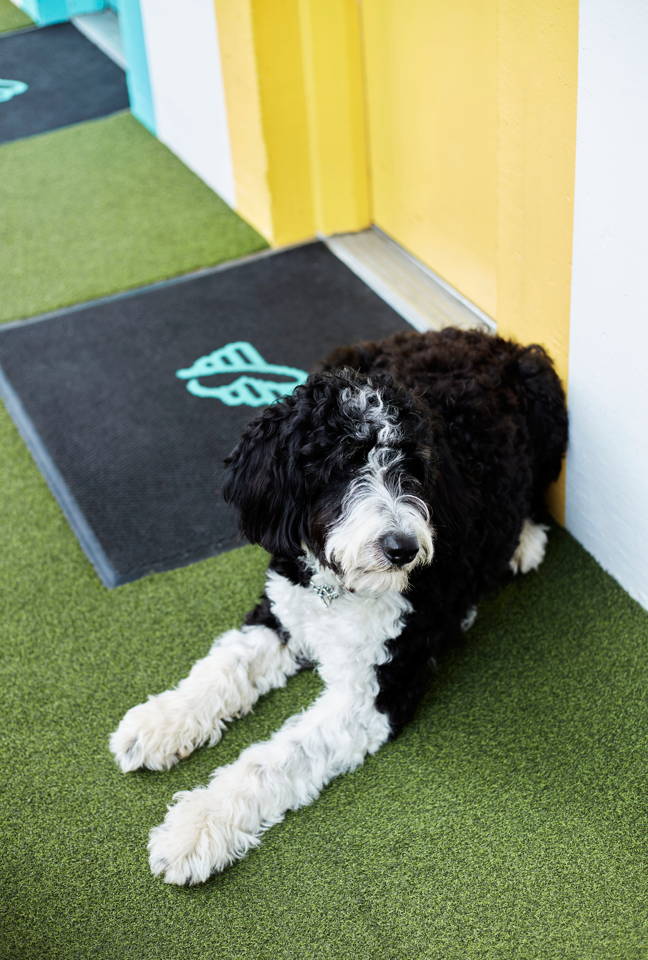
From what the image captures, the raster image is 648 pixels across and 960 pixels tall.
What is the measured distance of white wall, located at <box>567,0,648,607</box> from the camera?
7.03 feet

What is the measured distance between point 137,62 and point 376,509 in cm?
416

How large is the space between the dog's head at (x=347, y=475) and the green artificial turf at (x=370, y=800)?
0.58 meters

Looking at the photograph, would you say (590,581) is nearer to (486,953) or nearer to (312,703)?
(312,703)

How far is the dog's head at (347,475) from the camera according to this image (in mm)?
1944

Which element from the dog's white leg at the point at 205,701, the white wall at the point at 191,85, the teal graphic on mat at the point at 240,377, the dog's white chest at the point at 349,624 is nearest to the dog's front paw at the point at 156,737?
the dog's white leg at the point at 205,701

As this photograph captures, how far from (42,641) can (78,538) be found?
42 centimetres

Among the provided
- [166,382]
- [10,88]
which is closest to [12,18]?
[10,88]

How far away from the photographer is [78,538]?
3098mm

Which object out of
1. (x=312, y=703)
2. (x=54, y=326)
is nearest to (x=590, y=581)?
(x=312, y=703)

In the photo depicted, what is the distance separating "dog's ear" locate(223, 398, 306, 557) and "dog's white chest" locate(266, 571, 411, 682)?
8.8 inches

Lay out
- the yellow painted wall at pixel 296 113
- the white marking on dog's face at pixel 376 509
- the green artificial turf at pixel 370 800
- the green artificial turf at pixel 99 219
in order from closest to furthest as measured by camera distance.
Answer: the white marking on dog's face at pixel 376 509 < the green artificial turf at pixel 370 800 < the yellow painted wall at pixel 296 113 < the green artificial turf at pixel 99 219

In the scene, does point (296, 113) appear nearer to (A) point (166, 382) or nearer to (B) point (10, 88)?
(A) point (166, 382)

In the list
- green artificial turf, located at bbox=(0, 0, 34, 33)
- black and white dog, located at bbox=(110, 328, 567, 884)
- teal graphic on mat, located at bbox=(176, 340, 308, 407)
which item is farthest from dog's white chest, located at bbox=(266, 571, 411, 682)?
green artificial turf, located at bbox=(0, 0, 34, 33)

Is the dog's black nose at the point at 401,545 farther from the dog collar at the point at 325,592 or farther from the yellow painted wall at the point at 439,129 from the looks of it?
the yellow painted wall at the point at 439,129
